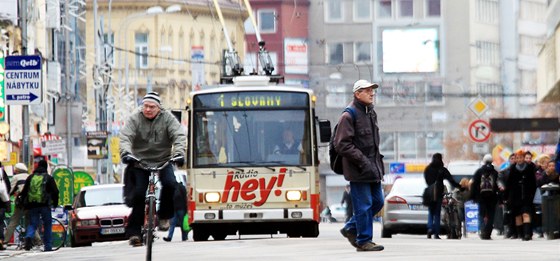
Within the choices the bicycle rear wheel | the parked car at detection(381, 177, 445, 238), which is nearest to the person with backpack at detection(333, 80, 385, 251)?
the bicycle rear wheel

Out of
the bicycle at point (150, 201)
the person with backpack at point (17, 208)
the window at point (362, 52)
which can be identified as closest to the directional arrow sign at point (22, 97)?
the person with backpack at point (17, 208)

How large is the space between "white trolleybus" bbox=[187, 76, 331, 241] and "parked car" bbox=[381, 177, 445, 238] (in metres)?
6.03

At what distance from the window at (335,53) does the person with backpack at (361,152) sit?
245 ft

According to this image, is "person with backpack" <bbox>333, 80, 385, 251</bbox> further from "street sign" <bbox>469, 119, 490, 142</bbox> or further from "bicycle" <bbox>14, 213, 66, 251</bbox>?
"street sign" <bbox>469, 119, 490, 142</bbox>

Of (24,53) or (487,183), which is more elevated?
(24,53)

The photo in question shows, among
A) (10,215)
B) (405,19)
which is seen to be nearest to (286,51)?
(405,19)

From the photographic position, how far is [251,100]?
35.4 meters

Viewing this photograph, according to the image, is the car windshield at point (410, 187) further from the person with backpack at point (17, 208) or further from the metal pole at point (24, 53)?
the person with backpack at point (17, 208)

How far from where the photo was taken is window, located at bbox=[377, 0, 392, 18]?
10319 cm

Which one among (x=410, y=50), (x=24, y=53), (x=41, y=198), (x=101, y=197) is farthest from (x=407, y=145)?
(x=41, y=198)

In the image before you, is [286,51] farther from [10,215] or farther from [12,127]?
[10,215]

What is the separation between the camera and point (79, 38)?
3964 inches

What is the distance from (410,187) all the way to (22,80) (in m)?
8.26

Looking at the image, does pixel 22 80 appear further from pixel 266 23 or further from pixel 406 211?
pixel 266 23
